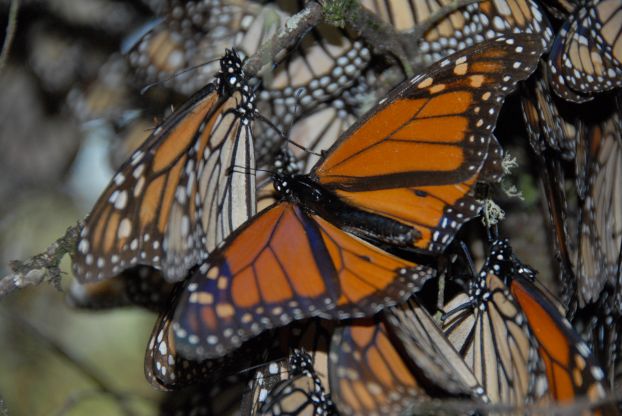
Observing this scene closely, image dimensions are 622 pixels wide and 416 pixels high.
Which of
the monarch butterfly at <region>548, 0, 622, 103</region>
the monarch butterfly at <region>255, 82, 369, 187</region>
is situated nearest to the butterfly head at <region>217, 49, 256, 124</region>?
the monarch butterfly at <region>255, 82, 369, 187</region>

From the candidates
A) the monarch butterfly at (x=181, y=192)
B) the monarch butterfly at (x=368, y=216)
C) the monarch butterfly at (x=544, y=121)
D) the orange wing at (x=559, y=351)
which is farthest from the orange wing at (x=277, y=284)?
the monarch butterfly at (x=544, y=121)

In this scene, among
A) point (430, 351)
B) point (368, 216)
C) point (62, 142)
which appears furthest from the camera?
point (62, 142)

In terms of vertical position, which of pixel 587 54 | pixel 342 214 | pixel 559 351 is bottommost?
pixel 559 351

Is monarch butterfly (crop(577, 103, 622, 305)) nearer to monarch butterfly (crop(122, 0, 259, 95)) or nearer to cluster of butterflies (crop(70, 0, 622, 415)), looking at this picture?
cluster of butterflies (crop(70, 0, 622, 415))

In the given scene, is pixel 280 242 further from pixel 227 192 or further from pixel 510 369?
pixel 510 369

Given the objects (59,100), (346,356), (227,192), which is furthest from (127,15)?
(346,356)

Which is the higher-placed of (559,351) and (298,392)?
(298,392)

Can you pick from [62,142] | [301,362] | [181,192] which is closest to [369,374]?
[301,362]

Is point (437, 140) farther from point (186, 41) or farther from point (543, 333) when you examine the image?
point (186, 41)
